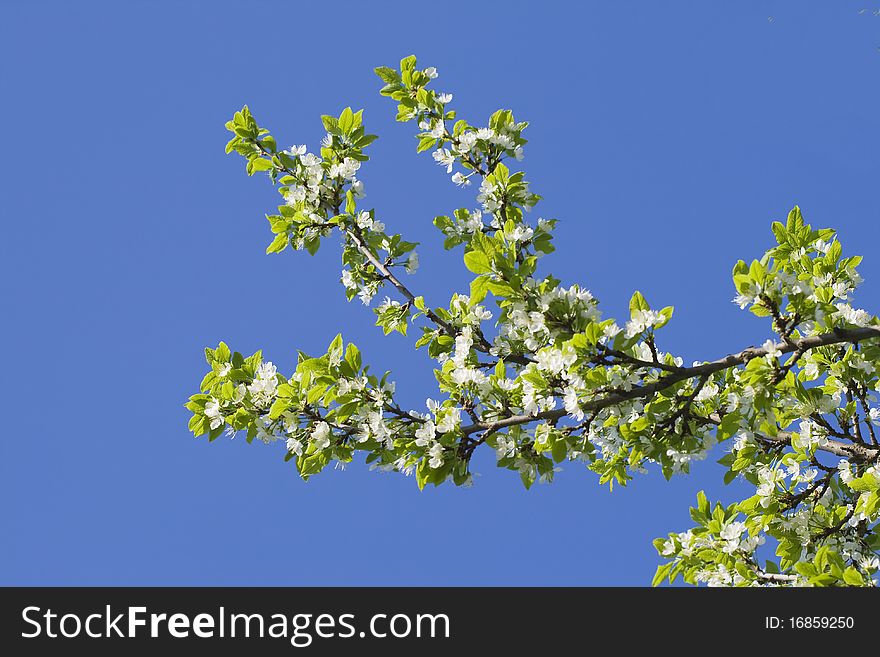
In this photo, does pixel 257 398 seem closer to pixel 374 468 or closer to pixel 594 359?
pixel 374 468

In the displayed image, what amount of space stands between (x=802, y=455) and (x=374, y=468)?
3.00 m

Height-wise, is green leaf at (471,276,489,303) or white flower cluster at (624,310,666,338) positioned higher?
green leaf at (471,276,489,303)

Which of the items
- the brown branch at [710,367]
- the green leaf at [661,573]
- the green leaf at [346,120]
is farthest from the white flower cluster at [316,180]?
the green leaf at [661,573]

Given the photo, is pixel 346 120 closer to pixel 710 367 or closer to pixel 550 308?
pixel 550 308

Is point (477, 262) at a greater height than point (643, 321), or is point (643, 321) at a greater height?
point (477, 262)

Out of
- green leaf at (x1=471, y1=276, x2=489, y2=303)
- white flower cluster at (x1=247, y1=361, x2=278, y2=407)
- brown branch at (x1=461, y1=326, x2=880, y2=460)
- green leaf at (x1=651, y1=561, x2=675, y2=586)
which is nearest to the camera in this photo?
brown branch at (x1=461, y1=326, x2=880, y2=460)

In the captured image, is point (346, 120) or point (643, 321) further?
point (346, 120)

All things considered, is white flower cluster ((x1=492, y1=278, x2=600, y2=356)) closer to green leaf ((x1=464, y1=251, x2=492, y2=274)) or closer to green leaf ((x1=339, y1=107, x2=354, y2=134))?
green leaf ((x1=464, y1=251, x2=492, y2=274))

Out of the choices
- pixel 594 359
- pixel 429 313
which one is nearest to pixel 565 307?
pixel 594 359

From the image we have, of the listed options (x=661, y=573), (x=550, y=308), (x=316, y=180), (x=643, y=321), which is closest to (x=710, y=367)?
(x=643, y=321)

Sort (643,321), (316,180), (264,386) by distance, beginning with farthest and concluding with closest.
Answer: (316,180), (264,386), (643,321)

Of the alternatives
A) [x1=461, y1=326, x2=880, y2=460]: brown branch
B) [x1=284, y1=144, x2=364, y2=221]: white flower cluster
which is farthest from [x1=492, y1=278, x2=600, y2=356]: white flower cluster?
[x1=284, y1=144, x2=364, y2=221]: white flower cluster

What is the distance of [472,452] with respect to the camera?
186 inches

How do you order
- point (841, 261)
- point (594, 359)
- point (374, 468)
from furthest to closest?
point (841, 261), point (374, 468), point (594, 359)
